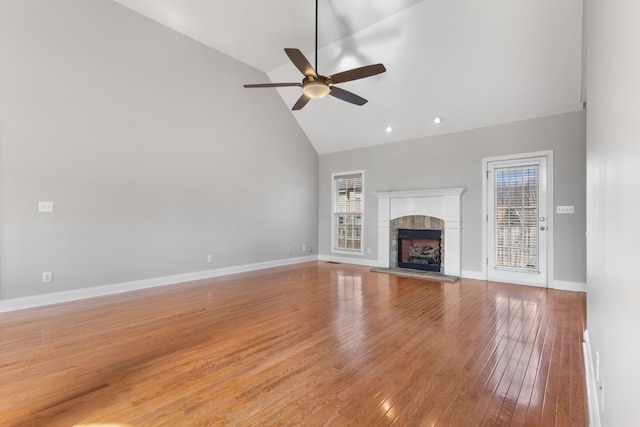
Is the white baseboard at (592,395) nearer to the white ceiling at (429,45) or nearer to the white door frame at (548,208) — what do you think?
the white door frame at (548,208)

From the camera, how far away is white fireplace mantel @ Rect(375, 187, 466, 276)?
552 cm

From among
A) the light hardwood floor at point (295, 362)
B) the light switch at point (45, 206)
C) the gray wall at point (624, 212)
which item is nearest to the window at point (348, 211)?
the light hardwood floor at point (295, 362)

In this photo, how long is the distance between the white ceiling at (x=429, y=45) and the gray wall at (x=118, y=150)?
2.40ft

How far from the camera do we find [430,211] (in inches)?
231

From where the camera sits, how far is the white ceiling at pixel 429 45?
3.82 metres

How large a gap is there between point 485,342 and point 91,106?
18.4ft

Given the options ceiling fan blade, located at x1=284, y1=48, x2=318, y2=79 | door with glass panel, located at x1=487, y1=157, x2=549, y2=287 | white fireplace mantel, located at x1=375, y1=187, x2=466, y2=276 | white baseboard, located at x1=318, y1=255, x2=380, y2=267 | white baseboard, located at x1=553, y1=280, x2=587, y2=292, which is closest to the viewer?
ceiling fan blade, located at x1=284, y1=48, x2=318, y2=79

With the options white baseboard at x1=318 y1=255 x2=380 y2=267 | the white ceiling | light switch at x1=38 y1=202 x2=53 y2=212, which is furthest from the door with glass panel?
light switch at x1=38 y1=202 x2=53 y2=212

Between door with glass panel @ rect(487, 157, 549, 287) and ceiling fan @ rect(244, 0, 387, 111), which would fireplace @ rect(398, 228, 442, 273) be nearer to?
door with glass panel @ rect(487, 157, 549, 287)

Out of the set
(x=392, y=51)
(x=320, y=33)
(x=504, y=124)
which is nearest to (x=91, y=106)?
(x=320, y=33)

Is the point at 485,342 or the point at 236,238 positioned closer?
the point at 485,342

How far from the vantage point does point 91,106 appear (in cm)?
399

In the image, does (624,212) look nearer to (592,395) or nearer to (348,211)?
(592,395)

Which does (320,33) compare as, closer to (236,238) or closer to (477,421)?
(236,238)
